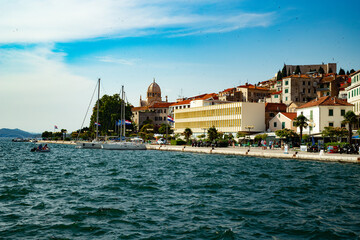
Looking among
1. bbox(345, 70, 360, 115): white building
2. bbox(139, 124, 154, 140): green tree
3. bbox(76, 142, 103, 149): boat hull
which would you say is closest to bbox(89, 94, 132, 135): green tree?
bbox(139, 124, 154, 140): green tree

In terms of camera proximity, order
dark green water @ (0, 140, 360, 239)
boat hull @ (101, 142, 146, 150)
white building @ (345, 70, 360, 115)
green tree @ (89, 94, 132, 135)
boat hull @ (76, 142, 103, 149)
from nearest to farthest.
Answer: dark green water @ (0, 140, 360, 239)
white building @ (345, 70, 360, 115)
boat hull @ (101, 142, 146, 150)
boat hull @ (76, 142, 103, 149)
green tree @ (89, 94, 132, 135)

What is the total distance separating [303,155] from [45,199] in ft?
99.0

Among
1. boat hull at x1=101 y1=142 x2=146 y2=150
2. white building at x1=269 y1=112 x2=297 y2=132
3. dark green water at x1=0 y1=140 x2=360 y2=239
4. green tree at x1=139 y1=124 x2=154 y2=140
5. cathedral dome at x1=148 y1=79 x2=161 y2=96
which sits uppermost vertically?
cathedral dome at x1=148 y1=79 x2=161 y2=96

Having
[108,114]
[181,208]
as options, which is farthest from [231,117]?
[181,208]

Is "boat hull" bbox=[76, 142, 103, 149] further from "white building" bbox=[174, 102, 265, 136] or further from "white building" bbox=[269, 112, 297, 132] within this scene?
"white building" bbox=[269, 112, 297, 132]

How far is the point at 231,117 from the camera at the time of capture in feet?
271

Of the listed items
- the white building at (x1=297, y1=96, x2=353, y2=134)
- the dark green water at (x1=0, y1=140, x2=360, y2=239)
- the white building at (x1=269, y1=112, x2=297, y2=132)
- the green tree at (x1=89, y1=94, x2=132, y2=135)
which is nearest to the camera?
the dark green water at (x1=0, y1=140, x2=360, y2=239)

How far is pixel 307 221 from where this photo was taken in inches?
541

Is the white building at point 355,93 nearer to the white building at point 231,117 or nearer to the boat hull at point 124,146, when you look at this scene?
the white building at point 231,117

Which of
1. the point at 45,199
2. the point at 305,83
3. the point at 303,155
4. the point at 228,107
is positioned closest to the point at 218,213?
the point at 45,199

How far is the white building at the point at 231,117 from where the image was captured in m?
79.9

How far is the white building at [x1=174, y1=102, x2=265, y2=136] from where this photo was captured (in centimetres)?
7988

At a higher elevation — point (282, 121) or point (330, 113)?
point (330, 113)

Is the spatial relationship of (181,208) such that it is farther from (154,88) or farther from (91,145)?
(154,88)
